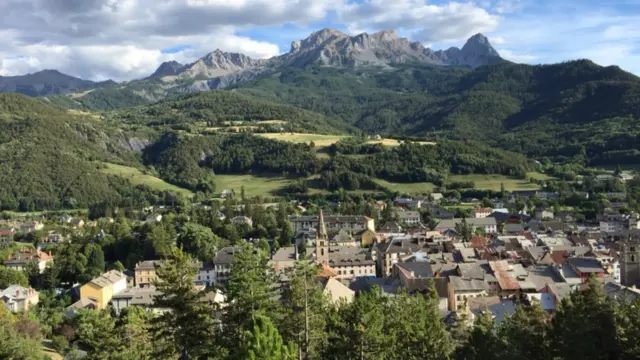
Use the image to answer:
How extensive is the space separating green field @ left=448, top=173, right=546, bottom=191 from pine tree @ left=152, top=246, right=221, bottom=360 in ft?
375

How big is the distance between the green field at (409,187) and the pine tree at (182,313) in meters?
110

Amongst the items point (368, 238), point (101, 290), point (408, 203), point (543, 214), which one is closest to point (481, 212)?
point (543, 214)

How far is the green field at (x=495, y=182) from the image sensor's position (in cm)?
12711

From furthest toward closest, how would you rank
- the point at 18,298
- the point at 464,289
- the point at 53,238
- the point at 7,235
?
the point at 7,235
the point at 53,238
the point at 18,298
the point at 464,289

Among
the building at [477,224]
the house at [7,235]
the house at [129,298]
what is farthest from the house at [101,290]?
the building at [477,224]

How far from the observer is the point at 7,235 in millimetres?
91000

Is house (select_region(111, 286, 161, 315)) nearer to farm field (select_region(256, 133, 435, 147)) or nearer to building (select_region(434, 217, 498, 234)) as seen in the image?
building (select_region(434, 217, 498, 234))

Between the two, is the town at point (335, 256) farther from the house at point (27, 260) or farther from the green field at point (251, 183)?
the green field at point (251, 183)

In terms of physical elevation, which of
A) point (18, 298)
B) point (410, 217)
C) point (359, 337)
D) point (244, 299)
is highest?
point (244, 299)

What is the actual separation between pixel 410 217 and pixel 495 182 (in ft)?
133

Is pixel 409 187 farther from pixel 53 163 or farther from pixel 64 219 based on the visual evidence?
pixel 53 163

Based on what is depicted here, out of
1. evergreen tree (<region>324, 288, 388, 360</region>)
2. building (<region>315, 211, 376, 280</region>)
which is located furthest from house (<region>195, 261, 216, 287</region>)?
evergreen tree (<region>324, 288, 388, 360</region>)

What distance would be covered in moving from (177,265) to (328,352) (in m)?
8.52

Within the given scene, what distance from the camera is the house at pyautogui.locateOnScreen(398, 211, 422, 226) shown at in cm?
9881
